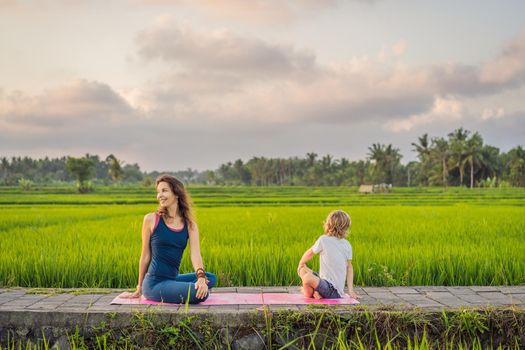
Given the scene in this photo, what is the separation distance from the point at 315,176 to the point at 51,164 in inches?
1853

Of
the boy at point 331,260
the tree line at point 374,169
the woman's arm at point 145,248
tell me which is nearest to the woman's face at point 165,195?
the woman's arm at point 145,248

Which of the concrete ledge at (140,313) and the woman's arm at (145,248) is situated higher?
the woman's arm at (145,248)

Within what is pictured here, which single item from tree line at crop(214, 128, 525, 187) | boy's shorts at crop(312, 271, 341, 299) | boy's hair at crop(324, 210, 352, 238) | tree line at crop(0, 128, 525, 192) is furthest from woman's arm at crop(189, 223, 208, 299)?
tree line at crop(214, 128, 525, 187)

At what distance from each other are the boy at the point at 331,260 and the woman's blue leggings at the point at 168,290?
0.78 metres

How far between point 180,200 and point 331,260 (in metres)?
1.24

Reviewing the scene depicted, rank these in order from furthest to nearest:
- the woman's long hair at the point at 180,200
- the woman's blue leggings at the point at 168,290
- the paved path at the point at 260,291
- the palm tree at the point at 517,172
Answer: the palm tree at the point at 517,172 → the woman's long hair at the point at 180,200 → the woman's blue leggings at the point at 168,290 → the paved path at the point at 260,291

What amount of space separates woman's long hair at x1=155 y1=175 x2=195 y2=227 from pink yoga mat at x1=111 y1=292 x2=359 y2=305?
2.03 feet

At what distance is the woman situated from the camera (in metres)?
3.82

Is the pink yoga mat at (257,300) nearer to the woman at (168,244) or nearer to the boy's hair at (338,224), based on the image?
the woman at (168,244)

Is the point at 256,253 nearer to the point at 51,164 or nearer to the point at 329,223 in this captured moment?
the point at 329,223

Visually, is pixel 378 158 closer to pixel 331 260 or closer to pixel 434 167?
pixel 434 167

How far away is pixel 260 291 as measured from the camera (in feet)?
14.1

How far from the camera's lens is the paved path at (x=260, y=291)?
362 centimetres

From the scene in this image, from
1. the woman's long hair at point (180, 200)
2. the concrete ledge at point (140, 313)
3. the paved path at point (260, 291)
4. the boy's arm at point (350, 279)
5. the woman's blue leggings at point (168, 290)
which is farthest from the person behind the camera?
the boy's arm at point (350, 279)
